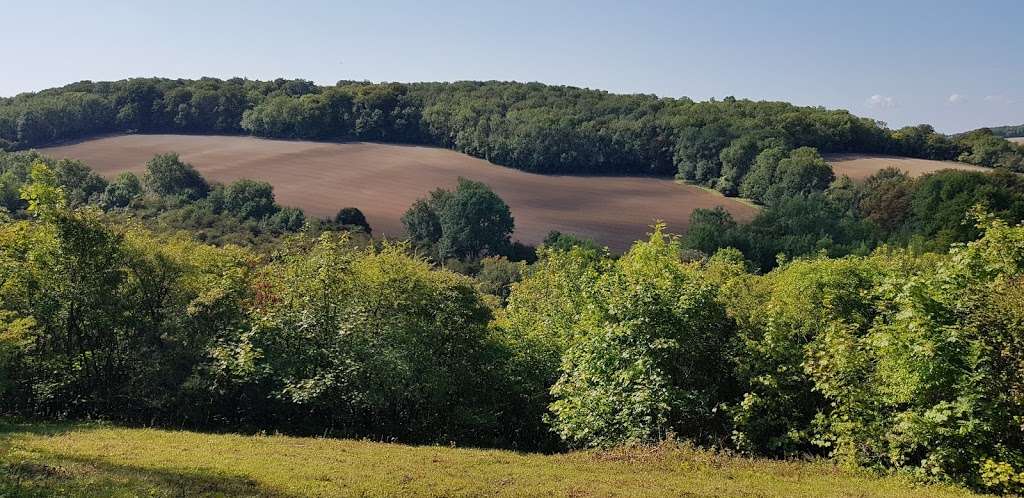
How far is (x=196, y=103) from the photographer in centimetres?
14300

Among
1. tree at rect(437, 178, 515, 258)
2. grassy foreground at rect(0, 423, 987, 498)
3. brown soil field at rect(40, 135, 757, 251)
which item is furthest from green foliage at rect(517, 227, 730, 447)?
tree at rect(437, 178, 515, 258)

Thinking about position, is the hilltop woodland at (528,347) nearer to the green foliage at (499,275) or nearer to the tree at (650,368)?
the tree at (650,368)

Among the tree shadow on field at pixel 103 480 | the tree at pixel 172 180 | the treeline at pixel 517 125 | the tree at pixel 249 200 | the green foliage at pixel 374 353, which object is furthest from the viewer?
the treeline at pixel 517 125

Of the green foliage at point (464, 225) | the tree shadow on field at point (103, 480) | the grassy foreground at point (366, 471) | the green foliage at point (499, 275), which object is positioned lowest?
the green foliage at point (499, 275)

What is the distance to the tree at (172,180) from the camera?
9886 centimetres

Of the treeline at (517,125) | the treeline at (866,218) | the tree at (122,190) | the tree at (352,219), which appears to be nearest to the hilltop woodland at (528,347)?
the treeline at (866,218)

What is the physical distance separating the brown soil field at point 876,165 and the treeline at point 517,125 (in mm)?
5498

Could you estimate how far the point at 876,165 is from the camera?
375 ft

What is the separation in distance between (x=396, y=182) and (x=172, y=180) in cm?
3254

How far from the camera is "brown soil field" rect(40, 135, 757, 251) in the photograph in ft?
317

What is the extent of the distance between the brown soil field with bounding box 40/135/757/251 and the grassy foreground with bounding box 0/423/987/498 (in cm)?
6708

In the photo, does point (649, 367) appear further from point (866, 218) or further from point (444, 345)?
point (866, 218)

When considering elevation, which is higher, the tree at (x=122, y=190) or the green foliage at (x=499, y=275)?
the tree at (x=122, y=190)

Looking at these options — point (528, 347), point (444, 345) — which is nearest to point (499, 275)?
point (528, 347)
